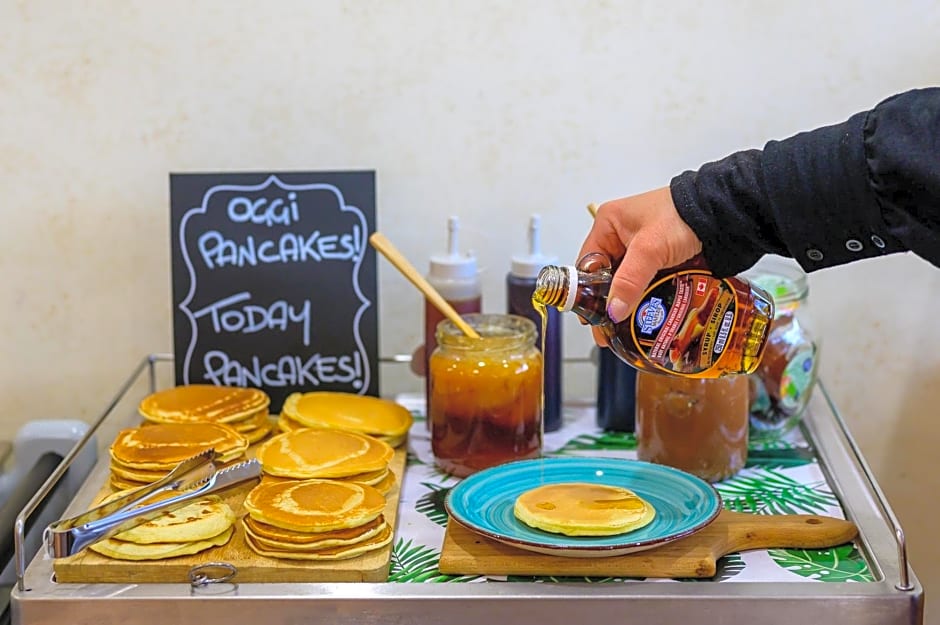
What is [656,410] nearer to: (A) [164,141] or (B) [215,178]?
(B) [215,178]

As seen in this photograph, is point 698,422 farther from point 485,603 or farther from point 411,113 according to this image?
point 411,113

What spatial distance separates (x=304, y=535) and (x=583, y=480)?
12.5 inches

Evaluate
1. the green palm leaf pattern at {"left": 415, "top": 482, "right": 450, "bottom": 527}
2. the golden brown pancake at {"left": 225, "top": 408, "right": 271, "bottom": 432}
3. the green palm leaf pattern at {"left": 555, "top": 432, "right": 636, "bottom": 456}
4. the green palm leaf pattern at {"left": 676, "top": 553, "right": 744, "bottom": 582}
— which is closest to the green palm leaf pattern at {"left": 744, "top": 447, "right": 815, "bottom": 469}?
the green palm leaf pattern at {"left": 555, "top": 432, "right": 636, "bottom": 456}

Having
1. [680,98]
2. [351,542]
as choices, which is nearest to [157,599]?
[351,542]

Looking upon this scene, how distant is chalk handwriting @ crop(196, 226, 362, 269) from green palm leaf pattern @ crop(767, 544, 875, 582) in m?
0.64

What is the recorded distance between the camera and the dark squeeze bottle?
1410 millimetres

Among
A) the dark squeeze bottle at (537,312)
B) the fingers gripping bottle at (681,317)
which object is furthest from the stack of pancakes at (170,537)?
the dark squeeze bottle at (537,312)

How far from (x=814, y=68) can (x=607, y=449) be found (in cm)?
57

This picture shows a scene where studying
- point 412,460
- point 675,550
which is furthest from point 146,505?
point 675,550

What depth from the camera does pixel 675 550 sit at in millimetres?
1060

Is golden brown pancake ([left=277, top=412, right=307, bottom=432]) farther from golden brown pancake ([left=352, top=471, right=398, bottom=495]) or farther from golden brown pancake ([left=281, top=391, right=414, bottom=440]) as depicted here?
golden brown pancake ([left=352, top=471, right=398, bottom=495])

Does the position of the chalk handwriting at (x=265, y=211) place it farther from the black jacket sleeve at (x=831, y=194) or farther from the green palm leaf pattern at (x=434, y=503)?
the black jacket sleeve at (x=831, y=194)

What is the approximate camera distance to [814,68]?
4.93ft

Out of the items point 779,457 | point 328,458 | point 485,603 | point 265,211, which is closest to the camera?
point 485,603
